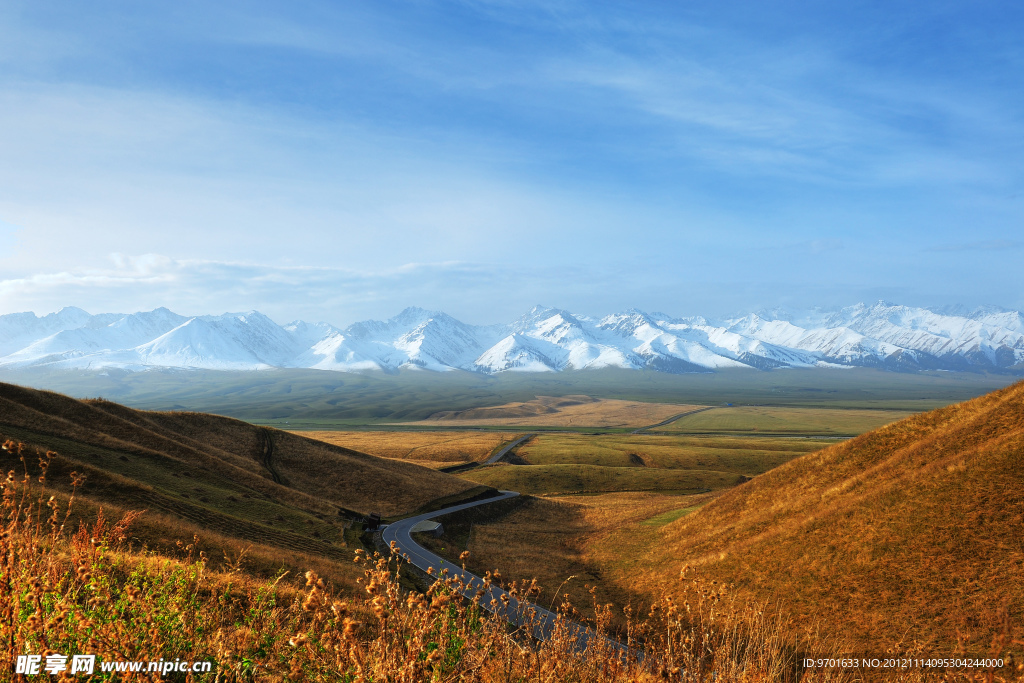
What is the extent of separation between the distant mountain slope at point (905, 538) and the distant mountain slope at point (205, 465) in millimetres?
36179

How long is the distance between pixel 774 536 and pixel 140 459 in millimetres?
52294

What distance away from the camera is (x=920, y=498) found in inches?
1153

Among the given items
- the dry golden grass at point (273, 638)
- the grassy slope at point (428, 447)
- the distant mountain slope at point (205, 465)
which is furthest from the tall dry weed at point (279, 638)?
the grassy slope at point (428, 447)

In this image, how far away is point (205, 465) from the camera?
174ft

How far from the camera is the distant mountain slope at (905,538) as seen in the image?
23.0m

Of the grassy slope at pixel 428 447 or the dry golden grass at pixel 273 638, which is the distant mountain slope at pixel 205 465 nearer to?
the dry golden grass at pixel 273 638

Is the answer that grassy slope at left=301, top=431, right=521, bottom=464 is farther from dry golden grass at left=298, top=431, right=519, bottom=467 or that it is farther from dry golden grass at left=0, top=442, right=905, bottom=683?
dry golden grass at left=0, top=442, right=905, bottom=683

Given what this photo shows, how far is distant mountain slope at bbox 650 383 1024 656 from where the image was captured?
904 inches

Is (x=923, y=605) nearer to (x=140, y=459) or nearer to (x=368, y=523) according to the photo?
(x=368, y=523)

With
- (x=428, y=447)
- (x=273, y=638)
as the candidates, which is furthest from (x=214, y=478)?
(x=428, y=447)

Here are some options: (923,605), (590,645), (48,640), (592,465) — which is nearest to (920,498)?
(923,605)

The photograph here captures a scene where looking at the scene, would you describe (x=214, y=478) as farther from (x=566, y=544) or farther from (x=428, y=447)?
(x=428, y=447)

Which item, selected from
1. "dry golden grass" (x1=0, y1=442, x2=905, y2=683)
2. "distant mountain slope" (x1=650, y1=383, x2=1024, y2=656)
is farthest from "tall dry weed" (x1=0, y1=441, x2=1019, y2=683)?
"distant mountain slope" (x1=650, y1=383, x2=1024, y2=656)

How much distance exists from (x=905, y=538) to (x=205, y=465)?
58.6 m
